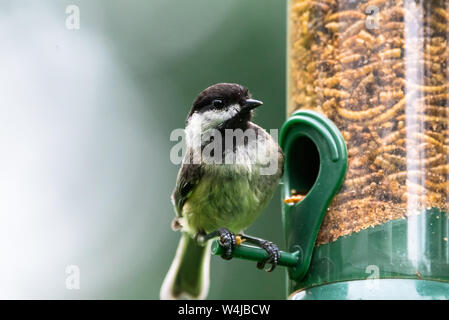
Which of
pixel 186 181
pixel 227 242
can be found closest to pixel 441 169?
pixel 227 242

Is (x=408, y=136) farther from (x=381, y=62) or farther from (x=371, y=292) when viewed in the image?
(x=371, y=292)

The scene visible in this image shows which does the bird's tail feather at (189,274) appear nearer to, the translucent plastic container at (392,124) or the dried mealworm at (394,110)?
the translucent plastic container at (392,124)

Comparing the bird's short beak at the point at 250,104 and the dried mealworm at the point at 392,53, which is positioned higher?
the dried mealworm at the point at 392,53

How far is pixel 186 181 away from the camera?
495cm

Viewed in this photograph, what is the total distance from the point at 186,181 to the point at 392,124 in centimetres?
135

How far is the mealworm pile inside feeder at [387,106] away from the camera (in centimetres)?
430

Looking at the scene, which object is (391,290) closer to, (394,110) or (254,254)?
(254,254)

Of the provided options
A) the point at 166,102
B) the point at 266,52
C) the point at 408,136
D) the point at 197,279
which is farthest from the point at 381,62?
the point at 166,102

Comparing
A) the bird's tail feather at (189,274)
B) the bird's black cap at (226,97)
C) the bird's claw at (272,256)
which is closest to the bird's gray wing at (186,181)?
the bird's black cap at (226,97)

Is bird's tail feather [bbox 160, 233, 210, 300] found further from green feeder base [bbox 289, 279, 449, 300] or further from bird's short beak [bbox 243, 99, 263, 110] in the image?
green feeder base [bbox 289, 279, 449, 300]

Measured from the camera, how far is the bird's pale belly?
4.76m

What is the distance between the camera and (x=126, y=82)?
8188 millimetres

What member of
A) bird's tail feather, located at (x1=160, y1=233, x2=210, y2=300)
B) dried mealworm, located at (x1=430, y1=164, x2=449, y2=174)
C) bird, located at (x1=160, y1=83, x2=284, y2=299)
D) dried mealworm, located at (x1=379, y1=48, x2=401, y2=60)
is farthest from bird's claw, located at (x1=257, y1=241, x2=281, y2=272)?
dried mealworm, located at (x1=379, y1=48, x2=401, y2=60)

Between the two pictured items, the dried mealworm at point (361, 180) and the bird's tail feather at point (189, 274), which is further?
the bird's tail feather at point (189, 274)
